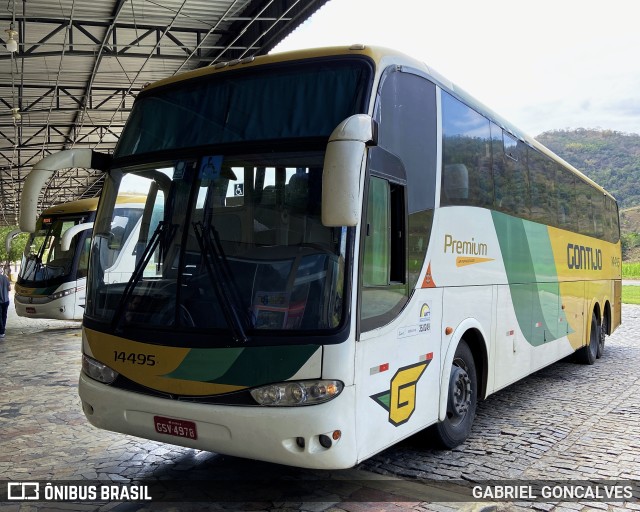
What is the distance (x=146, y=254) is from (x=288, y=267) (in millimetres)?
1080

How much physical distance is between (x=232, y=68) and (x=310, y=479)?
3.16 m

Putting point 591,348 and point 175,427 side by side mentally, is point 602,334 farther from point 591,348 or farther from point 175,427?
point 175,427

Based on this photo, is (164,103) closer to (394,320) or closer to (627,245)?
(394,320)

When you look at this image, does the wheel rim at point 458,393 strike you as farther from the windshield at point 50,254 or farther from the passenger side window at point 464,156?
the windshield at point 50,254

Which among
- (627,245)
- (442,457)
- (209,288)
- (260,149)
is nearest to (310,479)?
(442,457)

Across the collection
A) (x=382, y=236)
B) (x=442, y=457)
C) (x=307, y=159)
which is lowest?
(x=442, y=457)

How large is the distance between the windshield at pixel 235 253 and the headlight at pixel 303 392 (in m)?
0.34

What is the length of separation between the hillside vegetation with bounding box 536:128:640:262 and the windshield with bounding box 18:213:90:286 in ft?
247

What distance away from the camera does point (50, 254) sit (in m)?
15.7

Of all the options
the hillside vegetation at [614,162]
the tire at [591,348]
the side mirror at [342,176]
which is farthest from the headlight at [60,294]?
the hillside vegetation at [614,162]

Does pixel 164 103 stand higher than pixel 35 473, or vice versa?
pixel 164 103

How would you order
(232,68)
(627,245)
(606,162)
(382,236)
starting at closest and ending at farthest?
(382,236) < (232,68) < (627,245) < (606,162)

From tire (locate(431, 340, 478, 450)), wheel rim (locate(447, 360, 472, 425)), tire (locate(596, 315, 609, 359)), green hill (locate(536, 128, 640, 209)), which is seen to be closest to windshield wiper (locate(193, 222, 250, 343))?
tire (locate(431, 340, 478, 450))

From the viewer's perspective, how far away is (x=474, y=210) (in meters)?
6.04
